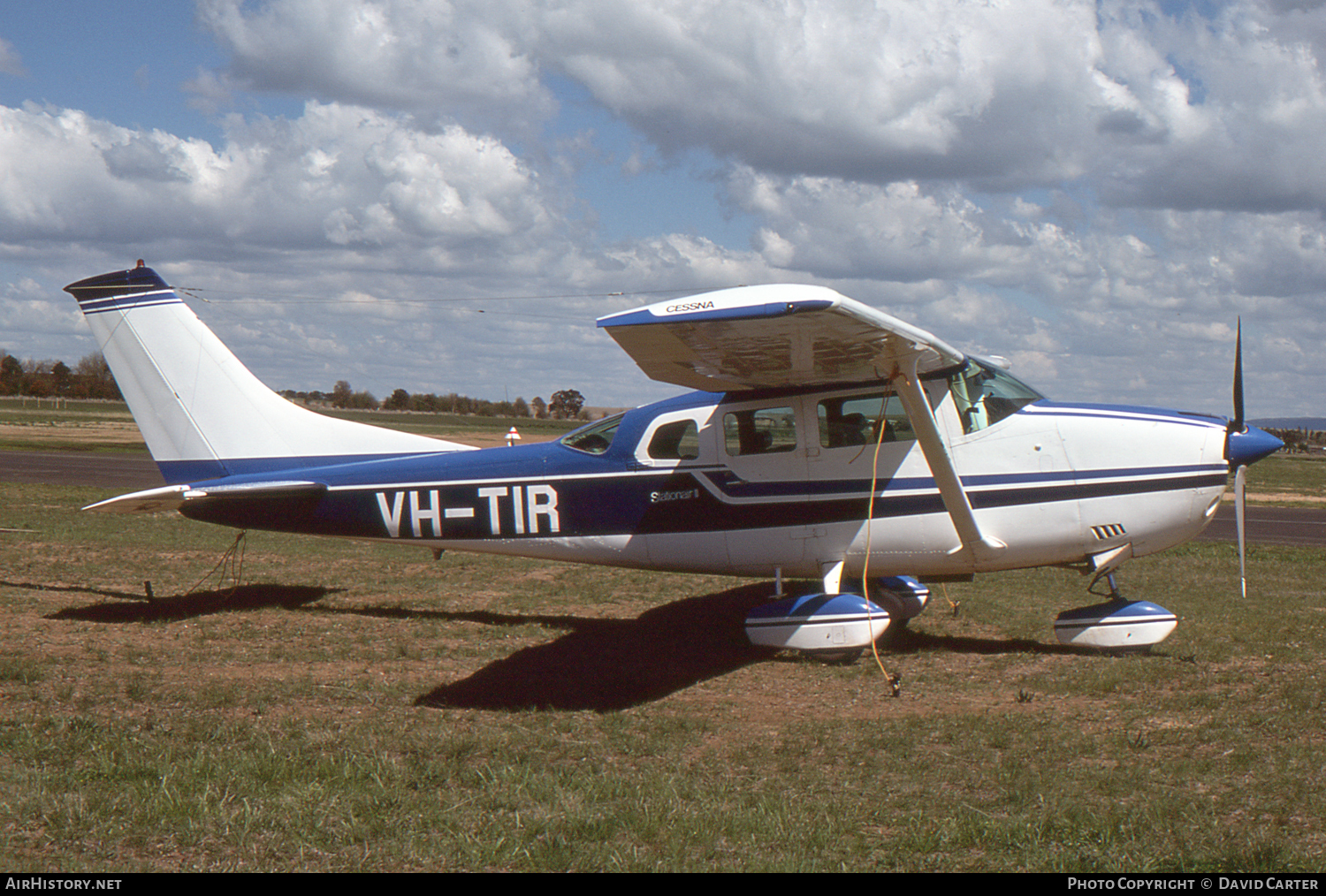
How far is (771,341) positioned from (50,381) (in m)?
135

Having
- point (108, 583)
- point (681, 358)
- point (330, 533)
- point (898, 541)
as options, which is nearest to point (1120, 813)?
point (898, 541)

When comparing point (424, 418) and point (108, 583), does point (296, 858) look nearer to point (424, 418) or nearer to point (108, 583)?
point (108, 583)

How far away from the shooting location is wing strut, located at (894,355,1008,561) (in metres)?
7.66

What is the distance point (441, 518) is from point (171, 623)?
2.96 m

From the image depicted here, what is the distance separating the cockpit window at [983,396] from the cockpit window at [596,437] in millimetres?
3235

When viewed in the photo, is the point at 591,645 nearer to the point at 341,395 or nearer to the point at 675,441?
the point at 675,441

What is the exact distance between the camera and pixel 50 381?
11569 cm

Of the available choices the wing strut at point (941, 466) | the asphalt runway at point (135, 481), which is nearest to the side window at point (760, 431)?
the wing strut at point (941, 466)

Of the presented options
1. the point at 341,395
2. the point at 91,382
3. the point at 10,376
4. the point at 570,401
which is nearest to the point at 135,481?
the point at 341,395

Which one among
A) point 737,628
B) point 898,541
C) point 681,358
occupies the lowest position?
point 737,628

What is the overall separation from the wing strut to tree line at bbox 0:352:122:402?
4769 inches

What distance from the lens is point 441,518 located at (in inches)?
365

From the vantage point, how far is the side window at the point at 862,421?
8.15 m

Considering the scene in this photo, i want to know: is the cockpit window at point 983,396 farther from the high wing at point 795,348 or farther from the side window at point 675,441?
the side window at point 675,441
